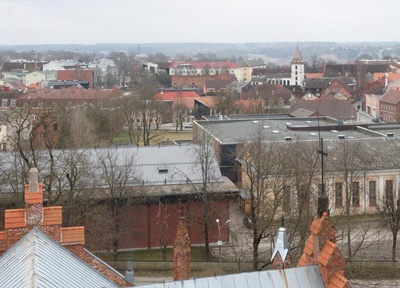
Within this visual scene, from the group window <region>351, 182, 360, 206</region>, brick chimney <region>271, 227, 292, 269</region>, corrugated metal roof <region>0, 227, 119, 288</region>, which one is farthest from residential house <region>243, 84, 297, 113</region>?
corrugated metal roof <region>0, 227, 119, 288</region>

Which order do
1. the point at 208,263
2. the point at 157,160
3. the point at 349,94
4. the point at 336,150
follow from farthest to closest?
the point at 349,94, the point at 336,150, the point at 157,160, the point at 208,263

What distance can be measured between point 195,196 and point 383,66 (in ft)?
429

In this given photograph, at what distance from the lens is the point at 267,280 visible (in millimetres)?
15844

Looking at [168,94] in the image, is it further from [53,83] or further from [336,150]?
[336,150]

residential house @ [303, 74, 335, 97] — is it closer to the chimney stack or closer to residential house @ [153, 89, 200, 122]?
residential house @ [153, 89, 200, 122]

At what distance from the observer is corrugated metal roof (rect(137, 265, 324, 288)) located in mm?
15555

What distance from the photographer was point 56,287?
14375 mm

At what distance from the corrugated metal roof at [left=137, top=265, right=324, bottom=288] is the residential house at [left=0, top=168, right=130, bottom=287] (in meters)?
2.41

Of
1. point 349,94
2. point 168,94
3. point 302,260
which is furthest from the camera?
point 349,94

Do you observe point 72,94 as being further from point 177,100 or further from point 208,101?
point 208,101

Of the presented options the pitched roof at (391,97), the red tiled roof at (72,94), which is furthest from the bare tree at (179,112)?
Answer: the pitched roof at (391,97)

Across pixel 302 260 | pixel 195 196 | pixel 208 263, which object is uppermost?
pixel 302 260

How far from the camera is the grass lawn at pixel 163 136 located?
77863 mm

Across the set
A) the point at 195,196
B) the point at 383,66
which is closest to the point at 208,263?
the point at 195,196
